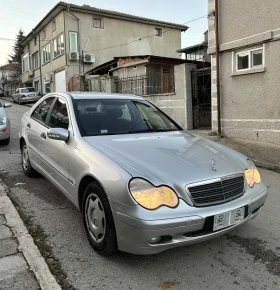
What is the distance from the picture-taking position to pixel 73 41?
25.6 meters

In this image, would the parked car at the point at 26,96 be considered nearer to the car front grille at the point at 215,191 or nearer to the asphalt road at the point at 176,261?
the asphalt road at the point at 176,261

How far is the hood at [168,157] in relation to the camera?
2.88 meters

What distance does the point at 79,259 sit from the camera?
310cm

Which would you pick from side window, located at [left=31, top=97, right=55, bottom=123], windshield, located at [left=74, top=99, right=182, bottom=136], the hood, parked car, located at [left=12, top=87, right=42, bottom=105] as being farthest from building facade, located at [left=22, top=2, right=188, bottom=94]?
the hood

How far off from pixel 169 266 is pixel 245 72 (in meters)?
7.46

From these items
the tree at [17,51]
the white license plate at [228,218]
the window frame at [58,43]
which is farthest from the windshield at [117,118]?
the tree at [17,51]

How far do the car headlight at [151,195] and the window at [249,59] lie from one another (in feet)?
23.9

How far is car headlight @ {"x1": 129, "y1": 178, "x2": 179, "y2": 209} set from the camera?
271 centimetres

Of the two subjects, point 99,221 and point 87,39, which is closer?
point 99,221

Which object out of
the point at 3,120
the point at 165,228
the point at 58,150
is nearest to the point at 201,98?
the point at 3,120

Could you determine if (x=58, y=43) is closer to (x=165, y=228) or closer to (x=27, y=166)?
(x=27, y=166)

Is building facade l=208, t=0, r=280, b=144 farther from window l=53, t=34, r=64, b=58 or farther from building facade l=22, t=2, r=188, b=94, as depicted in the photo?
window l=53, t=34, r=64, b=58

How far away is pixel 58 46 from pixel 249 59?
21.1 m

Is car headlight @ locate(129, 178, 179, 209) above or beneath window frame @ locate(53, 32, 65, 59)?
beneath
